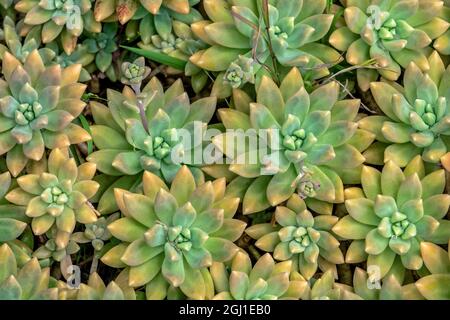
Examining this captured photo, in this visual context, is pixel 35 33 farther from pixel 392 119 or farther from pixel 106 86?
pixel 392 119

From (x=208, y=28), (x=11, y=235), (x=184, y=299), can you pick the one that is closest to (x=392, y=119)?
(x=208, y=28)

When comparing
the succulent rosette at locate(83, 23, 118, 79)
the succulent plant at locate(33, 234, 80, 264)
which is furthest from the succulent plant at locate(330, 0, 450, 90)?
the succulent plant at locate(33, 234, 80, 264)

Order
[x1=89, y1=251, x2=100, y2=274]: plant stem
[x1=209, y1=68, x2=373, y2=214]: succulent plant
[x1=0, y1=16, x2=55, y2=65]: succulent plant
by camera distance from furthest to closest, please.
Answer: [x1=0, y1=16, x2=55, y2=65]: succulent plant
[x1=89, y1=251, x2=100, y2=274]: plant stem
[x1=209, y1=68, x2=373, y2=214]: succulent plant

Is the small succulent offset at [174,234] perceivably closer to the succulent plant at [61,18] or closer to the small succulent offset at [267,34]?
the small succulent offset at [267,34]

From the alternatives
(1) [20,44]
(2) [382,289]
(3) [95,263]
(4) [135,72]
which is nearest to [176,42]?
(4) [135,72]

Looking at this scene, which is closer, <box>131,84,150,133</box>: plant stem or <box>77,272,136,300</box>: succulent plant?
<box>77,272,136,300</box>: succulent plant

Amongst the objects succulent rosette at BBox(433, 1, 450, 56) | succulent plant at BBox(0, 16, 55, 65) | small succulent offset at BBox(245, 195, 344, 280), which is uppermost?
succulent rosette at BBox(433, 1, 450, 56)

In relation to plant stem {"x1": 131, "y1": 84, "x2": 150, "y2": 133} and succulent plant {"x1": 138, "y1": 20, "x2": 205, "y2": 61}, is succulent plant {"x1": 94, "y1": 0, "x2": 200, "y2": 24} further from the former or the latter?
plant stem {"x1": 131, "y1": 84, "x2": 150, "y2": 133}

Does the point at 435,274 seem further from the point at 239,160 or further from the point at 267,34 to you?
the point at 267,34
